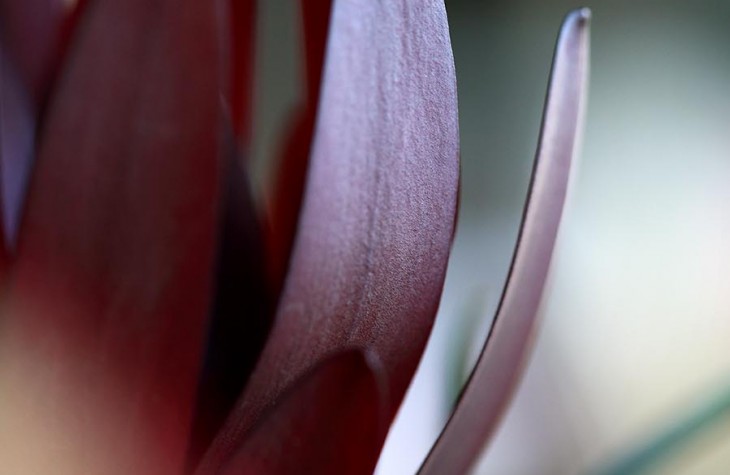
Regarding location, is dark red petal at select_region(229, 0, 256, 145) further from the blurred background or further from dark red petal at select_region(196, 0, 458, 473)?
the blurred background

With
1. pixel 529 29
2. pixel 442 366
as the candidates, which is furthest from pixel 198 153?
pixel 529 29

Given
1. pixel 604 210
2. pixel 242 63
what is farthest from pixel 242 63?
pixel 604 210

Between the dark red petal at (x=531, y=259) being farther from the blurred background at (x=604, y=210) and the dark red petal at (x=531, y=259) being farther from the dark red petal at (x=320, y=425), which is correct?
the blurred background at (x=604, y=210)

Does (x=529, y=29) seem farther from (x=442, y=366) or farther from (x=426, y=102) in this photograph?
(x=426, y=102)

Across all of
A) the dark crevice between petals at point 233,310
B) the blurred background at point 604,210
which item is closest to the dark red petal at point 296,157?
the dark crevice between petals at point 233,310

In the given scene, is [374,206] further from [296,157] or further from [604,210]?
[604,210]

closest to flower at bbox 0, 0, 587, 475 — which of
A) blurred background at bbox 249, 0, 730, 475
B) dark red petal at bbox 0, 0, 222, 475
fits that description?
dark red petal at bbox 0, 0, 222, 475
